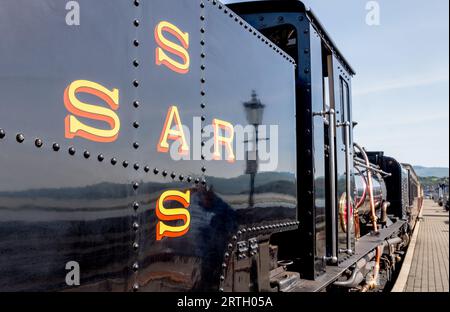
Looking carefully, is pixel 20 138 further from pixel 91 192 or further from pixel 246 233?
pixel 246 233

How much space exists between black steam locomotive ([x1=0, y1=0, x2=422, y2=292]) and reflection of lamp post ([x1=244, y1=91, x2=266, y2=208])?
0.05ft

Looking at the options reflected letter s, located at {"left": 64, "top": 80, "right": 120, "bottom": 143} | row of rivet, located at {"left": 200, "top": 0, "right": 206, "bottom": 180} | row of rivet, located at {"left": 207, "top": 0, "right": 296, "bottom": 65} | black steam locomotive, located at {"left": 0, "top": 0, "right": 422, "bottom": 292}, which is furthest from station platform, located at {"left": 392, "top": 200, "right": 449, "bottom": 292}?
reflected letter s, located at {"left": 64, "top": 80, "right": 120, "bottom": 143}

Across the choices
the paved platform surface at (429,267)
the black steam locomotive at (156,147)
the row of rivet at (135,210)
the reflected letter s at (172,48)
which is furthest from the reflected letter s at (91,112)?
the paved platform surface at (429,267)

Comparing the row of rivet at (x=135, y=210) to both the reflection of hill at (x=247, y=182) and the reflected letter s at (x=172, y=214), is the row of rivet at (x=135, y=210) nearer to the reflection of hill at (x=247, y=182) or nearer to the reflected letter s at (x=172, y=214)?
the reflected letter s at (x=172, y=214)

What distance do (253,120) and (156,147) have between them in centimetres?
101

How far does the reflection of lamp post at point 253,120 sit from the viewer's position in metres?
2.57

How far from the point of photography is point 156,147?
1.75 m

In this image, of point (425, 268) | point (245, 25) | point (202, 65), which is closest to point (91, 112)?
point (202, 65)

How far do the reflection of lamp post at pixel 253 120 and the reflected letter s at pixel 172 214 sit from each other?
663mm
